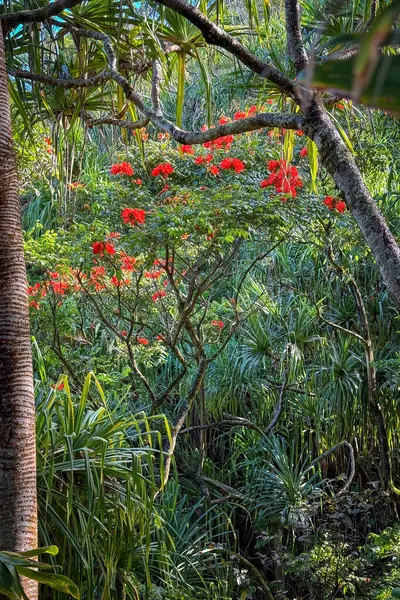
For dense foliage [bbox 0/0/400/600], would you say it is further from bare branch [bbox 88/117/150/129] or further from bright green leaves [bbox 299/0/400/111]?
bright green leaves [bbox 299/0/400/111]

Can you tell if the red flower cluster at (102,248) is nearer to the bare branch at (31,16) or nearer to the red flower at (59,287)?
the red flower at (59,287)

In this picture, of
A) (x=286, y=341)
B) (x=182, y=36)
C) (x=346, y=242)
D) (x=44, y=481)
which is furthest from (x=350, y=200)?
(x=286, y=341)

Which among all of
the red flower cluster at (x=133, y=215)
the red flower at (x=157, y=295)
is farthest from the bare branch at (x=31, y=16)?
the red flower at (x=157, y=295)

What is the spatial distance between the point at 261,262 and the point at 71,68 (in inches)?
143

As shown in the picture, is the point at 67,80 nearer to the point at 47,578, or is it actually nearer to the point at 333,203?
the point at 333,203

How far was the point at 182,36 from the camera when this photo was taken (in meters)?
3.13

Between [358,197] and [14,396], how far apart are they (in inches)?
37.9

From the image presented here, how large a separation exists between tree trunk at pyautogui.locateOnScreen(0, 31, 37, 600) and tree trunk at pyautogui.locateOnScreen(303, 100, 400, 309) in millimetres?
818

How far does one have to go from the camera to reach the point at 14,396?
1779 millimetres

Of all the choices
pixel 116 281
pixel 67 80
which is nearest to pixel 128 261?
pixel 116 281

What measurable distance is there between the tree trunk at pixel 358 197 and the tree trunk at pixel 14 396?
818mm

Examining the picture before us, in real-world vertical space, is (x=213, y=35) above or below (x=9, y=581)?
above

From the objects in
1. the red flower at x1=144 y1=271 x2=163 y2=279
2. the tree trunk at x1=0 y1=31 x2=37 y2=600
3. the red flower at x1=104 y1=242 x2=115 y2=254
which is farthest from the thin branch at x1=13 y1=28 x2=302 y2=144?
the red flower at x1=144 y1=271 x2=163 y2=279

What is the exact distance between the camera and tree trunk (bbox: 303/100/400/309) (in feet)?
5.08
